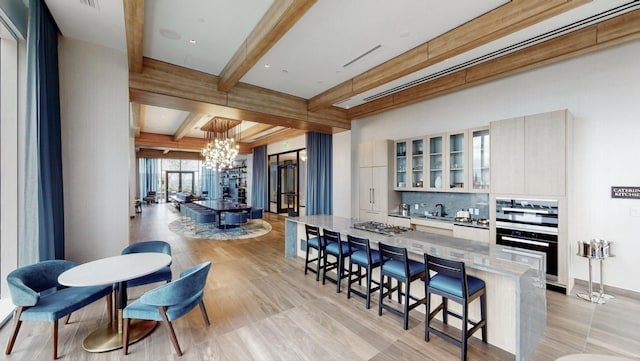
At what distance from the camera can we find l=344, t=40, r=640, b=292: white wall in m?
3.24

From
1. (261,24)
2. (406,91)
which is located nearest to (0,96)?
(261,24)

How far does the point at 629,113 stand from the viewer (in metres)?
3.25

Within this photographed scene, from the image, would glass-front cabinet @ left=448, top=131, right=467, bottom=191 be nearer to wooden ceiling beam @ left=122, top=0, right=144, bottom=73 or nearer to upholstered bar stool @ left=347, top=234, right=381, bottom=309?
upholstered bar stool @ left=347, top=234, right=381, bottom=309

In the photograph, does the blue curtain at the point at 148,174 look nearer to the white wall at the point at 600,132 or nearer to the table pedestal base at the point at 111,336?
the table pedestal base at the point at 111,336

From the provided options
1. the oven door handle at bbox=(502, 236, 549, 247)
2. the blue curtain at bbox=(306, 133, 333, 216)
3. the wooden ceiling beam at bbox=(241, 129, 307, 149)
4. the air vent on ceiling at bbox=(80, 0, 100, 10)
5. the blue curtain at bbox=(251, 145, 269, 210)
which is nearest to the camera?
the air vent on ceiling at bbox=(80, 0, 100, 10)

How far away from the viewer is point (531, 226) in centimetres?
363

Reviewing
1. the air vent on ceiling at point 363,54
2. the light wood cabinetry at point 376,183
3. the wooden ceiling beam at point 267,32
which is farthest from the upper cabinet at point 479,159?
the wooden ceiling beam at point 267,32

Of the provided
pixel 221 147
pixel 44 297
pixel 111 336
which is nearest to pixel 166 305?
pixel 111 336

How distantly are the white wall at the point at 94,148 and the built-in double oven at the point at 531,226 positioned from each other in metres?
5.80

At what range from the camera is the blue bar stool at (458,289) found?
2172 mm

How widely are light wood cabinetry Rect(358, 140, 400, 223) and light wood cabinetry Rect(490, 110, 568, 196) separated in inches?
80.2

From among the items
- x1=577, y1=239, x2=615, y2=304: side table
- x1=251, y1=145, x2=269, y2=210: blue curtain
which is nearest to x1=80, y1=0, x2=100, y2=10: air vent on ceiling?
x1=577, y1=239, x2=615, y2=304: side table

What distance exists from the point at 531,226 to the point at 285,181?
907cm

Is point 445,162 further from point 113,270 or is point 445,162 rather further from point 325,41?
point 113,270
